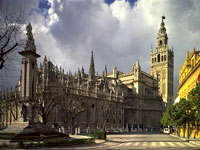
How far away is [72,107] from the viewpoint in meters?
44.7

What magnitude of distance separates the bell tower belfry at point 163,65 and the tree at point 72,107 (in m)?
64.6

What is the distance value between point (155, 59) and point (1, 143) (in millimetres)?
110668

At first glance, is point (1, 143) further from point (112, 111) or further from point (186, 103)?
point (112, 111)

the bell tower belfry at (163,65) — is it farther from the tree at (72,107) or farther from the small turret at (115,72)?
the tree at (72,107)

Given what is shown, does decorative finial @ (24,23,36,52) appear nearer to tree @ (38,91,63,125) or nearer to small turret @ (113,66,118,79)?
tree @ (38,91,63,125)

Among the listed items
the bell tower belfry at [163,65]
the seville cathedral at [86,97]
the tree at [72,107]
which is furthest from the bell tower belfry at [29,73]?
the bell tower belfry at [163,65]

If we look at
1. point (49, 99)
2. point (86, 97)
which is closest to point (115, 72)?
point (86, 97)

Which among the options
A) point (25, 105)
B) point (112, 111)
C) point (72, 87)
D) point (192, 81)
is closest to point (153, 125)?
point (112, 111)

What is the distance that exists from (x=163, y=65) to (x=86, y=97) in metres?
65.6

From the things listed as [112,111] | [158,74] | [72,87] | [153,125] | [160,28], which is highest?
[160,28]

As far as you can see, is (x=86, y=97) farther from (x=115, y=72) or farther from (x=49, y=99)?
(x=115, y=72)

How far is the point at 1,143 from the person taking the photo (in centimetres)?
2061

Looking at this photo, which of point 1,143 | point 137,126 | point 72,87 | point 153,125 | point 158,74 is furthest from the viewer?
point 158,74

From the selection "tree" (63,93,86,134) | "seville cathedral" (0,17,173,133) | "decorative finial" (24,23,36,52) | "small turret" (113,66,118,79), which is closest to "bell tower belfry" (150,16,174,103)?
"seville cathedral" (0,17,173,133)
